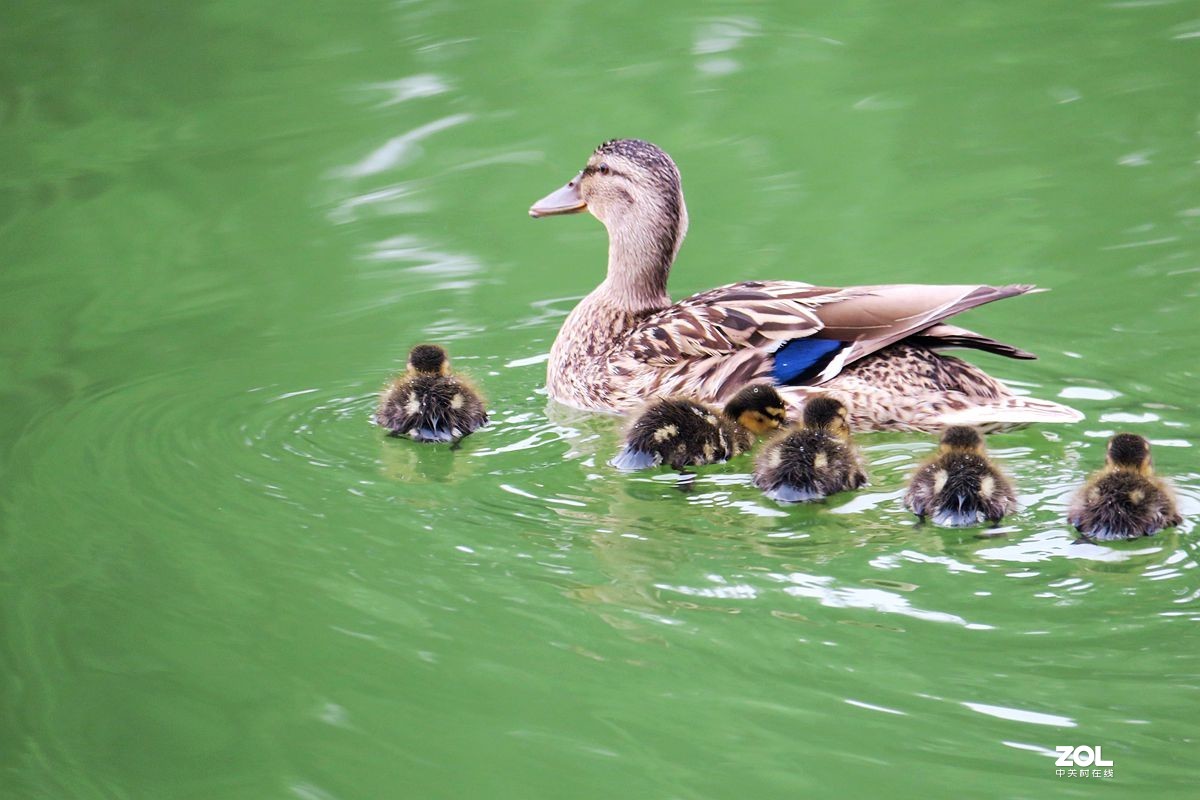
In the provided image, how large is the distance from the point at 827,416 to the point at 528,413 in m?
1.35

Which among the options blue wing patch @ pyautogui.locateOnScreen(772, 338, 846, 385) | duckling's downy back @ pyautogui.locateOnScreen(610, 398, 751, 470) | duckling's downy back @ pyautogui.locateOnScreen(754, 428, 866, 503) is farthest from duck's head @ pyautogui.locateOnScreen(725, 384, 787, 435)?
duckling's downy back @ pyautogui.locateOnScreen(754, 428, 866, 503)

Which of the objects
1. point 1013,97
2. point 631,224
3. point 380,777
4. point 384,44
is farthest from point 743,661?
point 384,44

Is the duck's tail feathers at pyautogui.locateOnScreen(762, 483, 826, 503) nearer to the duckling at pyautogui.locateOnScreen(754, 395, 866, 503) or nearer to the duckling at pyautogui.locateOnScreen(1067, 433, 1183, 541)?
the duckling at pyautogui.locateOnScreen(754, 395, 866, 503)

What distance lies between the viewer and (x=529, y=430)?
5.69 metres

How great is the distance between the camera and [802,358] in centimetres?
557

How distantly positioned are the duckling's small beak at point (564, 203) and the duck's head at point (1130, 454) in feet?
8.84

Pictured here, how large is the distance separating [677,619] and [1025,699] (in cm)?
86

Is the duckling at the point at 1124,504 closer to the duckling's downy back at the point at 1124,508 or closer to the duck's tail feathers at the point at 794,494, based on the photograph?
the duckling's downy back at the point at 1124,508

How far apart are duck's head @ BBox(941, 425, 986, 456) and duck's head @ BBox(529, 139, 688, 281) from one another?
1934mm

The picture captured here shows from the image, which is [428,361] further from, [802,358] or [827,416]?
[827,416]

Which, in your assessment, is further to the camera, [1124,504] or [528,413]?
[528,413]

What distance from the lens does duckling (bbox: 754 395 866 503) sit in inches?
186

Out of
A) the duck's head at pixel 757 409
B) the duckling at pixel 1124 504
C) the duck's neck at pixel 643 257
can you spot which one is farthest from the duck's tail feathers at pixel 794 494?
the duck's neck at pixel 643 257

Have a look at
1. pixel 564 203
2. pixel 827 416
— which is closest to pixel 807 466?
pixel 827 416
